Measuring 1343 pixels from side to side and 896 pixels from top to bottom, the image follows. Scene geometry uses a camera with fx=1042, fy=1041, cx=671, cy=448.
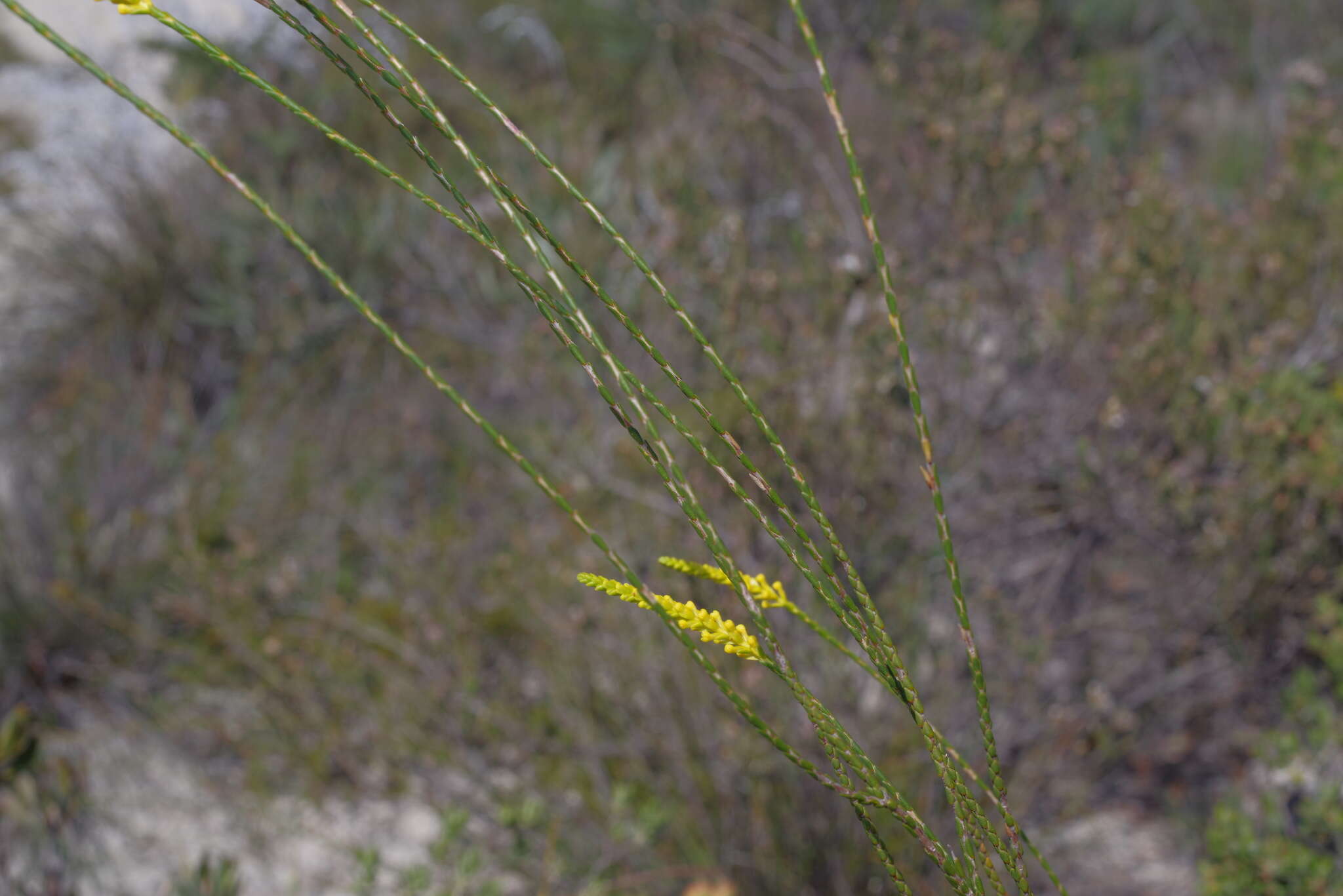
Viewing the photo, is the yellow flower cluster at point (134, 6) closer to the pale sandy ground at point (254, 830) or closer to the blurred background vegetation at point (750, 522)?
the blurred background vegetation at point (750, 522)

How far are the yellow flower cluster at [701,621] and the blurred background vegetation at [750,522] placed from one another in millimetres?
1266

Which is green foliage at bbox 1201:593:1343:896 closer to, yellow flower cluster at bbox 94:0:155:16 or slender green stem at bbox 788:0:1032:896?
slender green stem at bbox 788:0:1032:896

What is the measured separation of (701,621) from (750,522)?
6.03 feet

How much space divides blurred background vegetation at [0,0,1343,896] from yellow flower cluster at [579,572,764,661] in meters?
1.27

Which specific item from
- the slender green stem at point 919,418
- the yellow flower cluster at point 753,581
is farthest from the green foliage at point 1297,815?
the yellow flower cluster at point 753,581

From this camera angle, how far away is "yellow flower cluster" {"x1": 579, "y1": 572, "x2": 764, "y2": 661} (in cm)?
88

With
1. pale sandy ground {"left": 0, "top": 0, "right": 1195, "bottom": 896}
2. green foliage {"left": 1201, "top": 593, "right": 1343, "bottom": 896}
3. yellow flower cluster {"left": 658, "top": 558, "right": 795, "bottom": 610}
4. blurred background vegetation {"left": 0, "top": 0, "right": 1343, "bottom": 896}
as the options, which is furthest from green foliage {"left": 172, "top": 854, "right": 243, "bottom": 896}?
green foliage {"left": 1201, "top": 593, "right": 1343, "bottom": 896}

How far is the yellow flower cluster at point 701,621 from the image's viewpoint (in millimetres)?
881

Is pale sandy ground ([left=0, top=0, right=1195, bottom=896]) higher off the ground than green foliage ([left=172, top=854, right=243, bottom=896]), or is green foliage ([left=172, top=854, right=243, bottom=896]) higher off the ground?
pale sandy ground ([left=0, top=0, right=1195, bottom=896])

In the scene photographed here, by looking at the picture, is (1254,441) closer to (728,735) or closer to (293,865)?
(728,735)

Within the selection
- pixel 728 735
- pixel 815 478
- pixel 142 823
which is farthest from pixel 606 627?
pixel 142 823

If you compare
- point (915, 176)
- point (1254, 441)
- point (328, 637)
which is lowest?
point (328, 637)

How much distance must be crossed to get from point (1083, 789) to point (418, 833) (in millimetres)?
1832

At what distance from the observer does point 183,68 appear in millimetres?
6328
